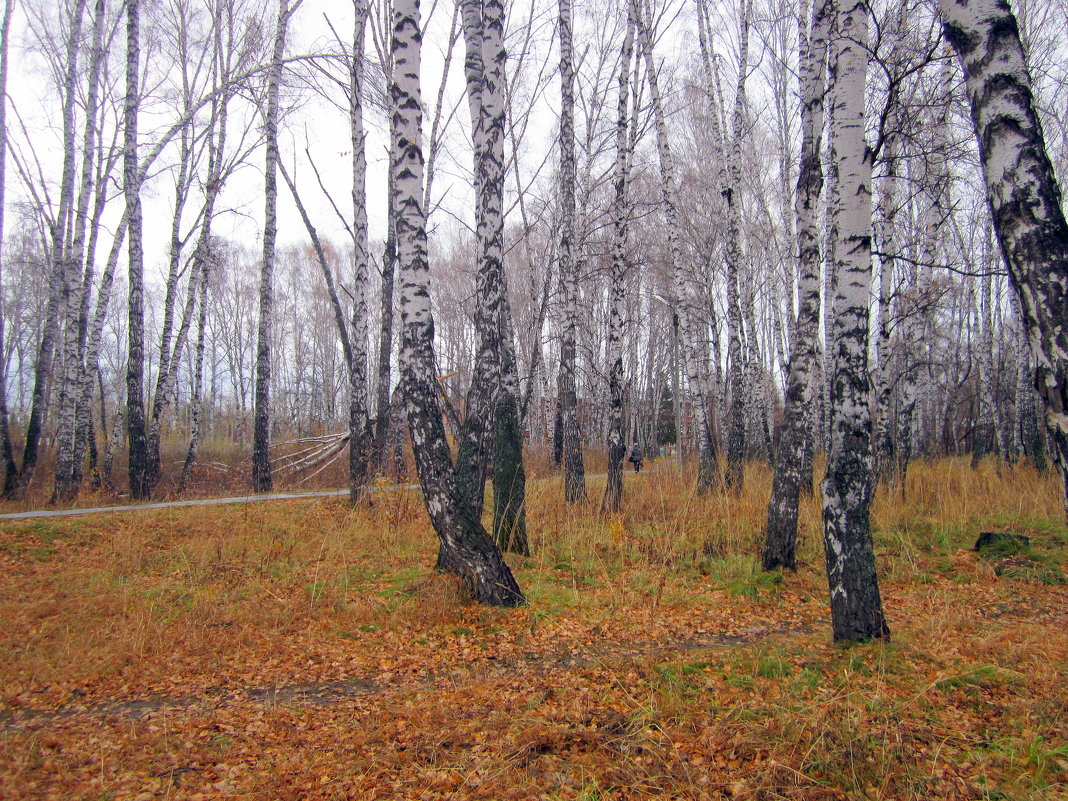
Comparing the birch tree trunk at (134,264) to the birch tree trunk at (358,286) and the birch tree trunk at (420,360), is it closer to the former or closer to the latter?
the birch tree trunk at (358,286)

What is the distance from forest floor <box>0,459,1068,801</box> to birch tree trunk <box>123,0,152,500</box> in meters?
3.35

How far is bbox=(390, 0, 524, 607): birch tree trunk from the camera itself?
545 centimetres

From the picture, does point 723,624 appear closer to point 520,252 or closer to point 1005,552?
point 1005,552

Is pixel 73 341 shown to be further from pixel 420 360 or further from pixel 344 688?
pixel 344 688

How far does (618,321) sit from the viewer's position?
10406 mm

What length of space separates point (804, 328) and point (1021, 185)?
3.47 metres

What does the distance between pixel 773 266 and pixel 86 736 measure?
20.0 meters

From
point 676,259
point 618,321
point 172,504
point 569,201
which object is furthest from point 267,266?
point 676,259

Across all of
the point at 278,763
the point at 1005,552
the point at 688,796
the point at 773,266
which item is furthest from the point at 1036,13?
the point at 278,763

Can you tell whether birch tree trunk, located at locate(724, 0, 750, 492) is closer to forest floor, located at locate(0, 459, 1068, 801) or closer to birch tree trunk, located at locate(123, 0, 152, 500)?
forest floor, located at locate(0, 459, 1068, 801)

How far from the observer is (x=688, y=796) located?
2.66 meters

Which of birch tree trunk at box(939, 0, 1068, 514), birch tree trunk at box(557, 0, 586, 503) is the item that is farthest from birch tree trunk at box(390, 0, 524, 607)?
birch tree trunk at box(557, 0, 586, 503)

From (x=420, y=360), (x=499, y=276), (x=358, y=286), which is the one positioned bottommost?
(x=420, y=360)

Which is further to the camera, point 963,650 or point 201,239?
point 201,239
